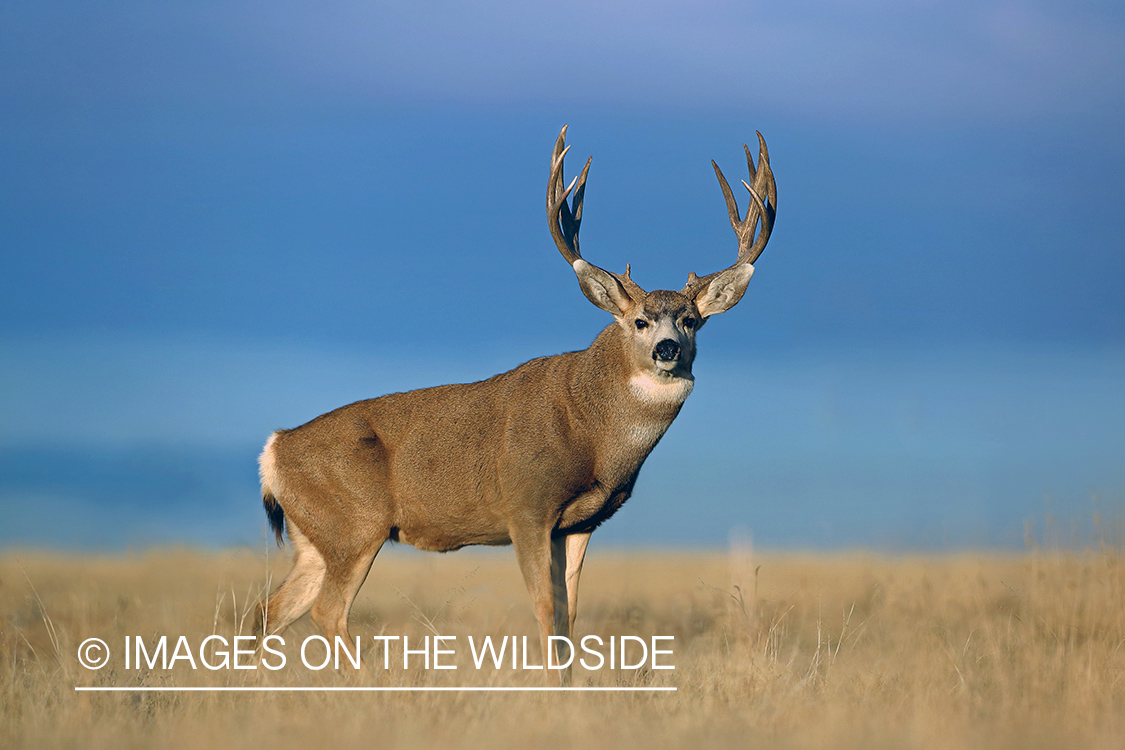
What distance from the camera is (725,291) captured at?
8727mm

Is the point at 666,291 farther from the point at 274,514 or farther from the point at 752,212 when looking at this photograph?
the point at 274,514

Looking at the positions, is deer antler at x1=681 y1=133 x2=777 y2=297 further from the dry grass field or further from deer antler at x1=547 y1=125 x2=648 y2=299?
the dry grass field

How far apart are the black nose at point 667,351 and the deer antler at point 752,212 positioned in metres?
0.78

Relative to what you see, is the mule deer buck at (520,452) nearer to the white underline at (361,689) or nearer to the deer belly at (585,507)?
the deer belly at (585,507)

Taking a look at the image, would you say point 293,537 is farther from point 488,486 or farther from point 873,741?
point 873,741

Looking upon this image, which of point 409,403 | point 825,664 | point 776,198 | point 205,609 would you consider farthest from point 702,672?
point 205,609

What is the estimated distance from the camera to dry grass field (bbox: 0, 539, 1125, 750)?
239 inches

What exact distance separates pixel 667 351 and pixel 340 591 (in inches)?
121

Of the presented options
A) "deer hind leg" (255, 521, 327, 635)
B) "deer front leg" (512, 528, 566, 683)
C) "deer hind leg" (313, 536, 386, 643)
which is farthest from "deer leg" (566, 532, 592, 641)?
"deer hind leg" (255, 521, 327, 635)

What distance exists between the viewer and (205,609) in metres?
10.9

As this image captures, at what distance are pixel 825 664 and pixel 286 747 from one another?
14.1 ft

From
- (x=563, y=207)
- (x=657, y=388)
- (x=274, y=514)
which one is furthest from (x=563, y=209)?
(x=274, y=514)

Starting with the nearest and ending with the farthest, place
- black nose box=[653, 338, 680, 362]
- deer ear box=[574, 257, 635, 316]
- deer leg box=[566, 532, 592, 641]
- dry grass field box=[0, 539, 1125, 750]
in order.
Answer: dry grass field box=[0, 539, 1125, 750] → black nose box=[653, 338, 680, 362] → deer leg box=[566, 532, 592, 641] → deer ear box=[574, 257, 635, 316]

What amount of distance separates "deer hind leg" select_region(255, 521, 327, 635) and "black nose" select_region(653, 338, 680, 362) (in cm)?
311
